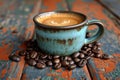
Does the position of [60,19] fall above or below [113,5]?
above

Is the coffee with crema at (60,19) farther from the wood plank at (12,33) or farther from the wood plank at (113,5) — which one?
the wood plank at (113,5)

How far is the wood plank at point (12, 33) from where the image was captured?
2.18 ft

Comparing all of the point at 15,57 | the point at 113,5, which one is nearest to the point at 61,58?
the point at 15,57

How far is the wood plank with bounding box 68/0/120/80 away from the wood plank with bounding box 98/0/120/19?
1.4 inches

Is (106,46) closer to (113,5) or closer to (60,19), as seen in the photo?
(60,19)

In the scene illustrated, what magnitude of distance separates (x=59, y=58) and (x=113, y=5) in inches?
28.7

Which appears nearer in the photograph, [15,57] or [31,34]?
[15,57]

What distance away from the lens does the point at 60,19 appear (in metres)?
0.80

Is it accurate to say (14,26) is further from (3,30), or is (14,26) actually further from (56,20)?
(56,20)

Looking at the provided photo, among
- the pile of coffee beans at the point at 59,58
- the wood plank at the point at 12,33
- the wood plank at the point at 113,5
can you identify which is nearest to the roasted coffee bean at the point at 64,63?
the pile of coffee beans at the point at 59,58

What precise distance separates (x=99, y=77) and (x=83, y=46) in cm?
17

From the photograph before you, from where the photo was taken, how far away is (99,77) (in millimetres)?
625

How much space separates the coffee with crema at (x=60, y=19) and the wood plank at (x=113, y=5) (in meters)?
0.39

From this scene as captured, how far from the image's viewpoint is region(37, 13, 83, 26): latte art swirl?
759mm
